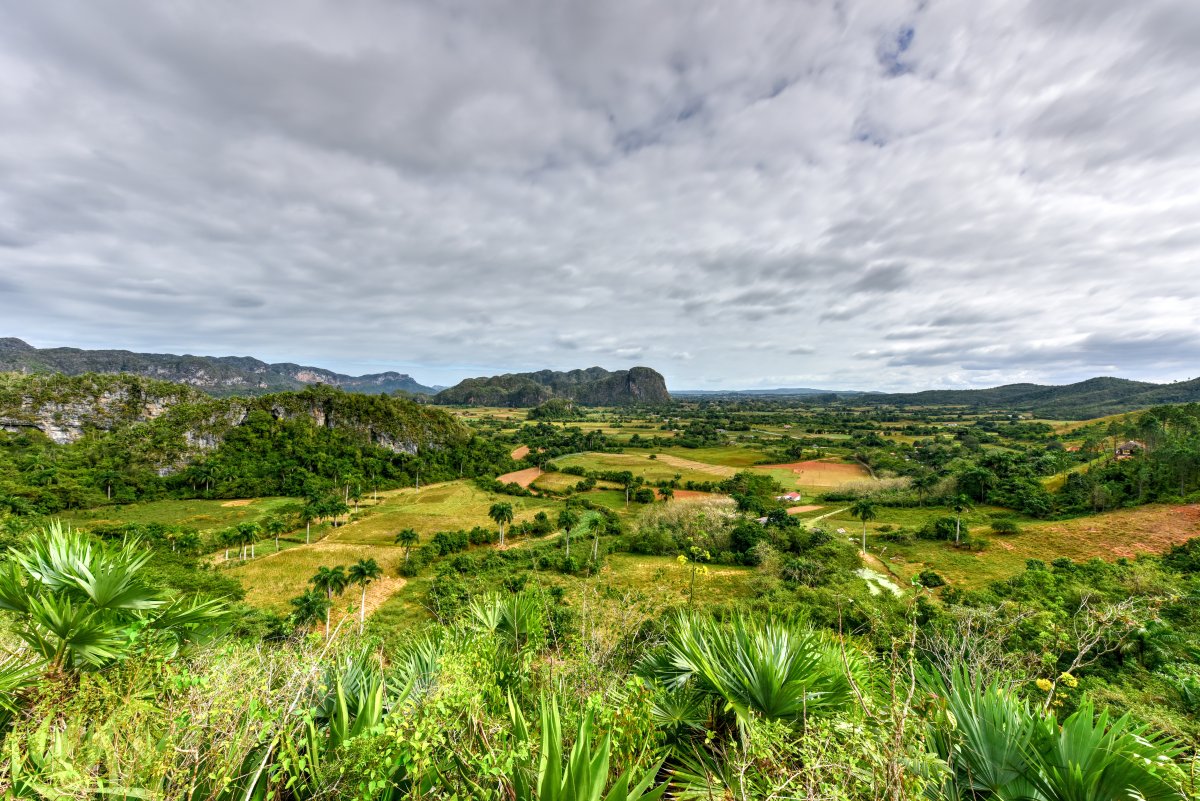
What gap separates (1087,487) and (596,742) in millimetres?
64188

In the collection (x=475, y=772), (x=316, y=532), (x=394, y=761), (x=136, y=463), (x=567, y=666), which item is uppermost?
(x=394, y=761)

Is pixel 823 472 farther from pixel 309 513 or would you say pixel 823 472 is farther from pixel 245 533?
pixel 245 533

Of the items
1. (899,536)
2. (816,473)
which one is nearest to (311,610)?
(899,536)

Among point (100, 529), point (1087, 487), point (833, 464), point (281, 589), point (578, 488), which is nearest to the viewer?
point (281, 589)

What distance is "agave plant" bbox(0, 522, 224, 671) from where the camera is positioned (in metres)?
4.48

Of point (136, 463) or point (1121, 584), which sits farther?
point (136, 463)

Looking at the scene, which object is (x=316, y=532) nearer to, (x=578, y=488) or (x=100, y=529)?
(x=100, y=529)

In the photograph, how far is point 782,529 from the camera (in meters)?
37.9

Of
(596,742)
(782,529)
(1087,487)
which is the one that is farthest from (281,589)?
(1087,487)

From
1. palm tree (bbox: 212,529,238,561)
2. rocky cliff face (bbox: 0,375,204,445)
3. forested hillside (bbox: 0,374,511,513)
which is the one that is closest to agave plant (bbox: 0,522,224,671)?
palm tree (bbox: 212,529,238,561)

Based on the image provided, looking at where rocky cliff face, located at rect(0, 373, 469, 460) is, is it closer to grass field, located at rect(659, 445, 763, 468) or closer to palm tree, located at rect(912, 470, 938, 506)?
grass field, located at rect(659, 445, 763, 468)

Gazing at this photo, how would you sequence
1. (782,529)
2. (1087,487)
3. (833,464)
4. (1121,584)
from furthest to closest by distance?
(833,464) < (1087,487) < (782,529) < (1121,584)

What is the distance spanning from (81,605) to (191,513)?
212 ft

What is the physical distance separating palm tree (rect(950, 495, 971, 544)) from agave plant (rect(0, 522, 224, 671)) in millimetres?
49256
